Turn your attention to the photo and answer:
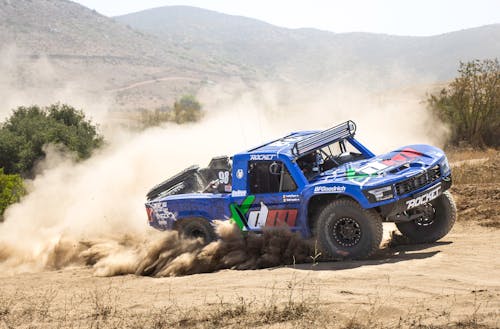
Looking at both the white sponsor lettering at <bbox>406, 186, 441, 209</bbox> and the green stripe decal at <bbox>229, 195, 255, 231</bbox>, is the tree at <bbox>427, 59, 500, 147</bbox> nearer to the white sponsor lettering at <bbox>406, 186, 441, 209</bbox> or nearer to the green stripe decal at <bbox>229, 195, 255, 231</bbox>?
the white sponsor lettering at <bbox>406, 186, 441, 209</bbox>

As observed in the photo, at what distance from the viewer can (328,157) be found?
34.3 feet

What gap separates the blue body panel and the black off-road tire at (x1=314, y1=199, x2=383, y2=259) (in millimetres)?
172

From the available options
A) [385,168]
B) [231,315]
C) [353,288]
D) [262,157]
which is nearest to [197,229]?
[262,157]

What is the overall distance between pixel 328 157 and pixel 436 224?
1912 millimetres

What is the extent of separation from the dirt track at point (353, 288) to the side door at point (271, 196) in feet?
3.00

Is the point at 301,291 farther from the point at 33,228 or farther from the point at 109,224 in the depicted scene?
the point at 33,228

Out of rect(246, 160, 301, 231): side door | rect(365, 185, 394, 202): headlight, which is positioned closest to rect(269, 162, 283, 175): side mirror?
rect(246, 160, 301, 231): side door

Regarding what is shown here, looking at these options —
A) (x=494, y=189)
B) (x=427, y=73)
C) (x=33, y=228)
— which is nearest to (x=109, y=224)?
(x=33, y=228)

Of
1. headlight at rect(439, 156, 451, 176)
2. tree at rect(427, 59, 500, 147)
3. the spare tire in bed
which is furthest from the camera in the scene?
tree at rect(427, 59, 500, 147)

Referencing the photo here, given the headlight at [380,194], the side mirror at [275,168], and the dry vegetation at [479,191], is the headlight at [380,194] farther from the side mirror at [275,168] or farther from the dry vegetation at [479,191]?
the dry vegetation at [479,191]

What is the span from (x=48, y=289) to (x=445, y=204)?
593 centimetres

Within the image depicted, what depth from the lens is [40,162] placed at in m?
22.0

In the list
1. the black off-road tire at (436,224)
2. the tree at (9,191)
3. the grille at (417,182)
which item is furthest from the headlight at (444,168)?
the tree at (9,191)

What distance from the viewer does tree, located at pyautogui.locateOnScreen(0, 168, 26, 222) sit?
1692 cm
